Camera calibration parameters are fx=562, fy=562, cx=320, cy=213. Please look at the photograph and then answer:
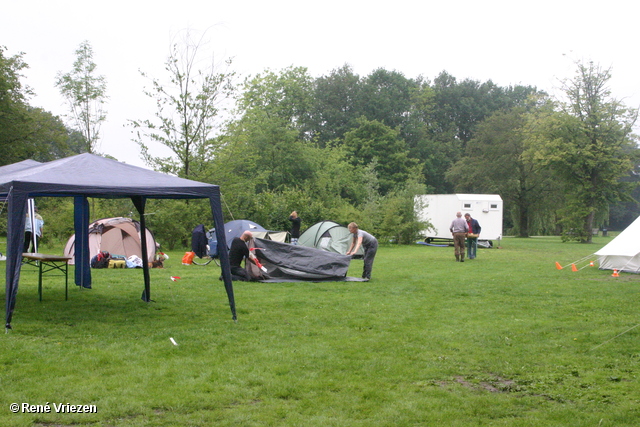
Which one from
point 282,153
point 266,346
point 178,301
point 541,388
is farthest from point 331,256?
point 282,153

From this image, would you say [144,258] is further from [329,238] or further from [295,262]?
[329,238]

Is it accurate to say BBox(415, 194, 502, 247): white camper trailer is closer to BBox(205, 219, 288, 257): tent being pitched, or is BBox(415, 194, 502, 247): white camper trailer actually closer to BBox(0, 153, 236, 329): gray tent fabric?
BBox(205, 219, 288, 257): tent being pitched

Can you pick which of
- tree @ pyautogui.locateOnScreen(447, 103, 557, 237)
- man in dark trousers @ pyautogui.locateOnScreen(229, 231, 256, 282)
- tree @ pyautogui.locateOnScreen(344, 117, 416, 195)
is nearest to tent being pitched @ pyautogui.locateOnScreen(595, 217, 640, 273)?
man in dark trousers @ pyautogui.locateOnScreen(229, 231, 256, 282)

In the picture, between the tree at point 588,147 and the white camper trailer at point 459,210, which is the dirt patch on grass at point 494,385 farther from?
the tree at point 588,147

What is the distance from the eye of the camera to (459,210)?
27.6 meters

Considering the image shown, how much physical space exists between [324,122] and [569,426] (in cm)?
4885

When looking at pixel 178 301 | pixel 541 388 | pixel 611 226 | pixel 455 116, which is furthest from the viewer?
pixel 611 226

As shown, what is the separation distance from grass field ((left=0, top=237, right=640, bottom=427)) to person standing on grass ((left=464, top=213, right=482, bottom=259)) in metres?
7.88

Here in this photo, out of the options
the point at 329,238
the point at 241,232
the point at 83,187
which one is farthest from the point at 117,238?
the point at 83,187

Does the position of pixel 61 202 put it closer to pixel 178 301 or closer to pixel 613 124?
pixel 178 301

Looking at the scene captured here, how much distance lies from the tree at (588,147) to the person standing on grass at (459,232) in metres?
17.4

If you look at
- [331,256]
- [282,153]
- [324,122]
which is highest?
[324,122]

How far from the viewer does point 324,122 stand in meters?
52.0

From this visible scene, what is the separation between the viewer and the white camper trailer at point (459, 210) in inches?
1072
